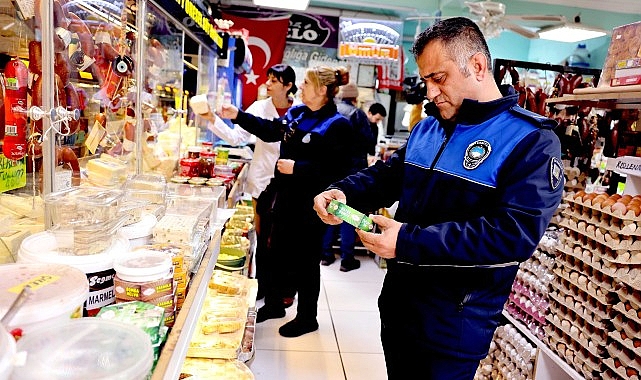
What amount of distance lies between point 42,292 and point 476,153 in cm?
131

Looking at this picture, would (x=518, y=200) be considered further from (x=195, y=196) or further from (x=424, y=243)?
(x=195, y=196)

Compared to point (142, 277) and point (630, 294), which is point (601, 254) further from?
point (142, 277)

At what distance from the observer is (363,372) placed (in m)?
3.30

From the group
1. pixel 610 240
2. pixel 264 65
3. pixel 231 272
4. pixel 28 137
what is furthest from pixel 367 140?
pixel 264 65

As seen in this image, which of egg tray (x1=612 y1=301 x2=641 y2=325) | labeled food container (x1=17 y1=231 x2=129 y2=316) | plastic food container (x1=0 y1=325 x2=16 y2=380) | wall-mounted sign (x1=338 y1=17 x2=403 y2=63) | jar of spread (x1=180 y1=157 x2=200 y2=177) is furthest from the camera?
wall-mounted sign (x1=338 y1=17 x2=403 y2=63)

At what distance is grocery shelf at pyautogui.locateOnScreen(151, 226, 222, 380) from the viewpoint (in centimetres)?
93

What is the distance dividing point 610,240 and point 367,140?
121 inches

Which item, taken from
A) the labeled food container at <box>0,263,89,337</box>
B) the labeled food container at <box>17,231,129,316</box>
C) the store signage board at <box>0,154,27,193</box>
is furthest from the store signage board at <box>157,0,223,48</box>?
the labeled food container at <box>0,263,89,337</box>

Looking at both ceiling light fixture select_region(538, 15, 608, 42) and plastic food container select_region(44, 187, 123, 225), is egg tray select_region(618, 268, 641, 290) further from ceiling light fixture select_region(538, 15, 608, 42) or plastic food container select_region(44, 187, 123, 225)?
ceiling light fixture select_region(538, 15, 608, 42)

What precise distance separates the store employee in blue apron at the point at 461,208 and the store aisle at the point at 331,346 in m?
1.26

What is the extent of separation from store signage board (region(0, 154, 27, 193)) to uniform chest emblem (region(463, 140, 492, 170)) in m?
1.39

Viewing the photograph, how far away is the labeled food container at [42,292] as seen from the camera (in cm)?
79

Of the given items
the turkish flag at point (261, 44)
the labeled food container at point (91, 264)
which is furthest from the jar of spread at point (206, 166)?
the turkish flag at point (261, 44)

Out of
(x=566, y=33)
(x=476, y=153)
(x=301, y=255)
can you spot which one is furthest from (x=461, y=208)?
(x=566, y=33)
